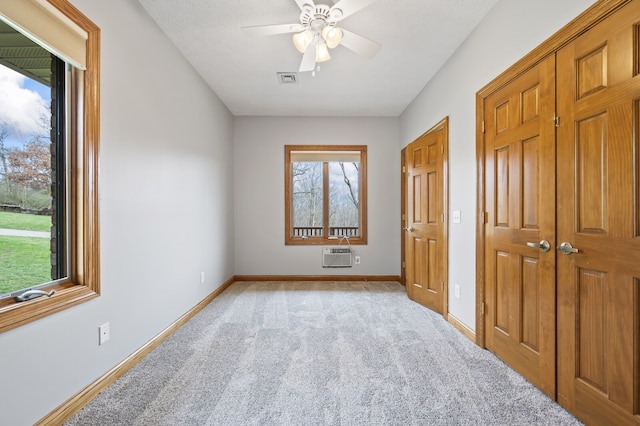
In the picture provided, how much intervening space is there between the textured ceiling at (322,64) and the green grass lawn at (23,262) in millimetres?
1839

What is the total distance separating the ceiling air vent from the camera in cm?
350

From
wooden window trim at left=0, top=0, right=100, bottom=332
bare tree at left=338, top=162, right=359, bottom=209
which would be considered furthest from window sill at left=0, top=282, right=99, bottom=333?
bare tree at left=338, top=162, right=359, bottom=209

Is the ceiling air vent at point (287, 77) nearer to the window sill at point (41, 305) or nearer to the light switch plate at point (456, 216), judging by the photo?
the light switch plate at point (456, 216)

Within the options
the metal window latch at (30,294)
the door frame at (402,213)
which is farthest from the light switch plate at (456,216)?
the metal window latch at (30,294)

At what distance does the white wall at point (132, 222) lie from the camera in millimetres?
1542

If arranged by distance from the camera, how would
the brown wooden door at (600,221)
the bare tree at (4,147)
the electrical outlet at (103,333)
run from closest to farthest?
the brown wooden door at (600,221), the bare tree at (4,147), the electrical outlet at (103,333)

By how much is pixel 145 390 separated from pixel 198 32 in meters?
2.70

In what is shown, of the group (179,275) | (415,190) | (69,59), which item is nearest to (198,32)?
(69,59)

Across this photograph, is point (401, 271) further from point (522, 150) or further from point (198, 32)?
point (198, 32)

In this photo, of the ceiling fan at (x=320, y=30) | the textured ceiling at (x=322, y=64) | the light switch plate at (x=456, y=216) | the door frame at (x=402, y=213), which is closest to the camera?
the ceiling fan at (x=320, y=30)

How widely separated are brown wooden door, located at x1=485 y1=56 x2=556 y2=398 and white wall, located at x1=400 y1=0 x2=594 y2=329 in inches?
8.1

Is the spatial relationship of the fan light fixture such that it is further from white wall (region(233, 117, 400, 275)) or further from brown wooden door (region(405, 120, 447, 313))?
white wall (region(233, 117, 400, 275))

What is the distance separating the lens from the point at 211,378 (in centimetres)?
208

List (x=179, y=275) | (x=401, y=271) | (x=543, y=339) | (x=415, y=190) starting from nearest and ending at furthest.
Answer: (x=543, y=339)
(x=179, y=275)
(x=415, y=190)
(x=401, y=271)
